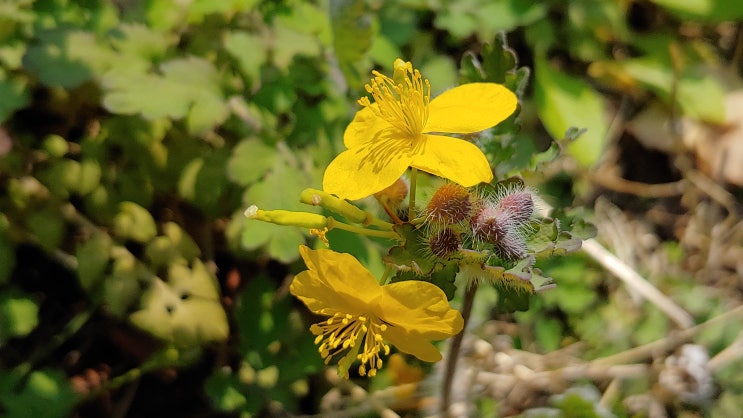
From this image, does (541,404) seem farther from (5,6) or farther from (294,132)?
(5,6)

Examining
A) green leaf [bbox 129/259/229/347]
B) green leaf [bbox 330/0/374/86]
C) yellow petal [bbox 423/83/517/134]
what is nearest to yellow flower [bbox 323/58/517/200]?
yellow petal [bbox 423/83/517/134]

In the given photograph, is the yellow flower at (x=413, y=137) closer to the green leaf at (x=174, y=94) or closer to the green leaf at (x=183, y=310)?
the green leaf at (x=174, y=94)

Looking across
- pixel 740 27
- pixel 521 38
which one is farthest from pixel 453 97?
pixel 740 27

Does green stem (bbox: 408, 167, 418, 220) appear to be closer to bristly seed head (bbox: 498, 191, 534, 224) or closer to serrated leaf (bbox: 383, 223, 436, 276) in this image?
serrated leaf (bbox: 383, 223, 436, 276)

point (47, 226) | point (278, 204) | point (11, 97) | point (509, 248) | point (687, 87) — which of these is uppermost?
point (509, 248)

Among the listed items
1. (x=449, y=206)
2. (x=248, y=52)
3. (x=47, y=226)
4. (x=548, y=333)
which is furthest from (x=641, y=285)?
(x=47, y=226)

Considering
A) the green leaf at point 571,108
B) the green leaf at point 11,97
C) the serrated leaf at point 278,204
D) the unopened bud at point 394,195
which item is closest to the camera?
the unopened bud at point 394,195

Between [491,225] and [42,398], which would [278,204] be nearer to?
[491,225]

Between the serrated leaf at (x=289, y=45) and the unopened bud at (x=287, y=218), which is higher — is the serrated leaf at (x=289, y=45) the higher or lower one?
the lower one

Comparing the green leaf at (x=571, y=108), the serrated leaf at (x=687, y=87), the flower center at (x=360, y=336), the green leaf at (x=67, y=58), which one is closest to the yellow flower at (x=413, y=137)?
the flower center at (x=360, y=336)
